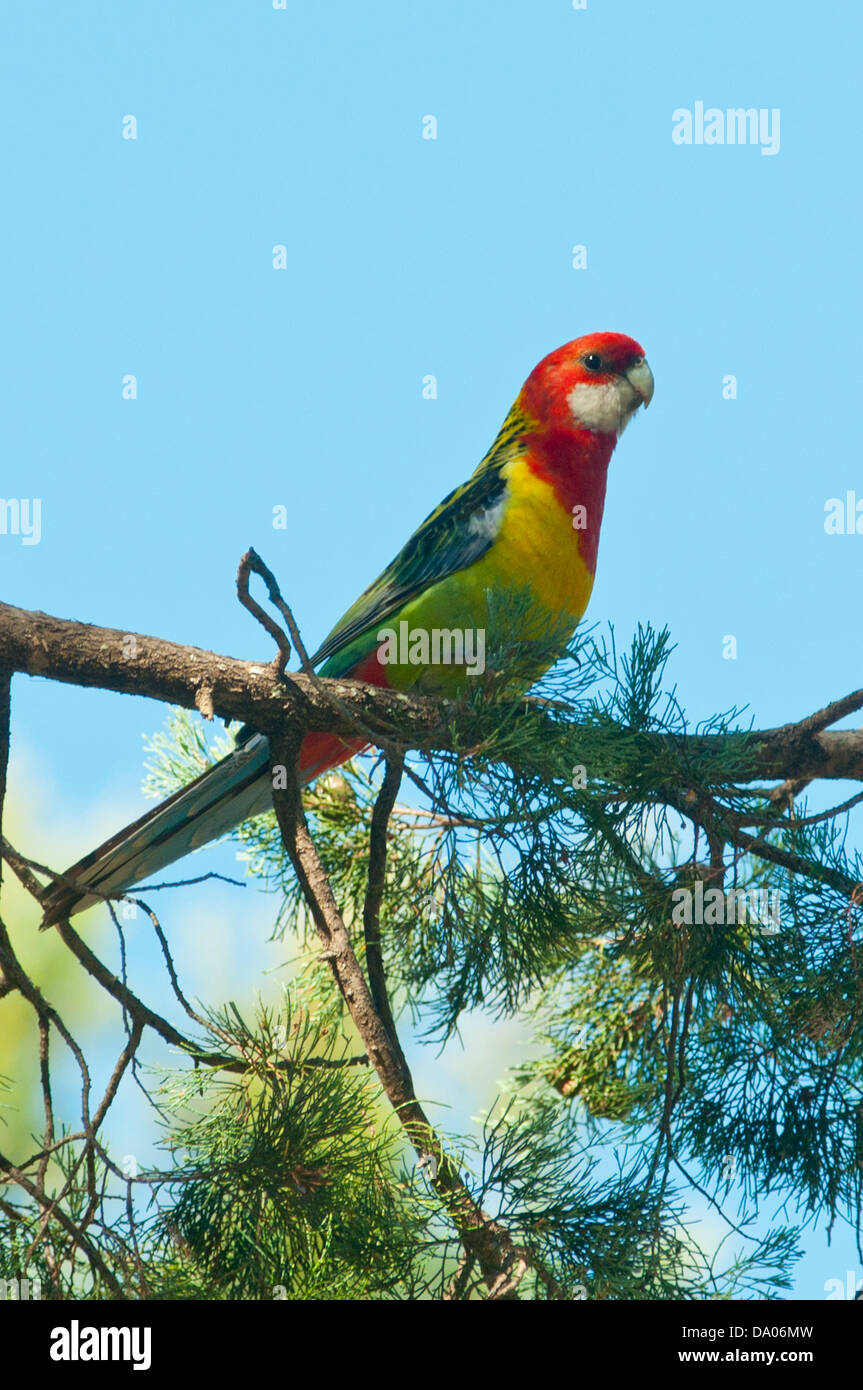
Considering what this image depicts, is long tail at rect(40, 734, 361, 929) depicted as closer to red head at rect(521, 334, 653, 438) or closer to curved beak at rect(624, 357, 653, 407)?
red head at rect(521, 334, 653, 438)

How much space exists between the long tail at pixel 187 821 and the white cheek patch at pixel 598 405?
1.72m

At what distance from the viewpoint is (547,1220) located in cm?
234

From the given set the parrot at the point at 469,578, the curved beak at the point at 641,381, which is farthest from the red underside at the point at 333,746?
the curved beak at the point at 641,381

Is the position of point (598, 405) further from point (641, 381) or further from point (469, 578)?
point (469, 578)

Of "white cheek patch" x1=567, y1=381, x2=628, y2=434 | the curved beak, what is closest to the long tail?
"white cheek patch" x1=567, y1=381, x2=628, y2=434

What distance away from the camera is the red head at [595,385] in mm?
4340

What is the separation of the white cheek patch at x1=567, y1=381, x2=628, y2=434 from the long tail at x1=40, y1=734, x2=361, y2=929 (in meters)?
1.72

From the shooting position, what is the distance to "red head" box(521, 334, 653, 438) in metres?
4.34

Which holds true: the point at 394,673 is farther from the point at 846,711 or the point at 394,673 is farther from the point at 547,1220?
the point at 547,1220

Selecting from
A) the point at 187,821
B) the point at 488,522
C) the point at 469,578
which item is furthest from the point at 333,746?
the point at 488,522

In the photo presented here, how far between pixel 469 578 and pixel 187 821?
1.17 metres

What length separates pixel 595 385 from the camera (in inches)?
173
